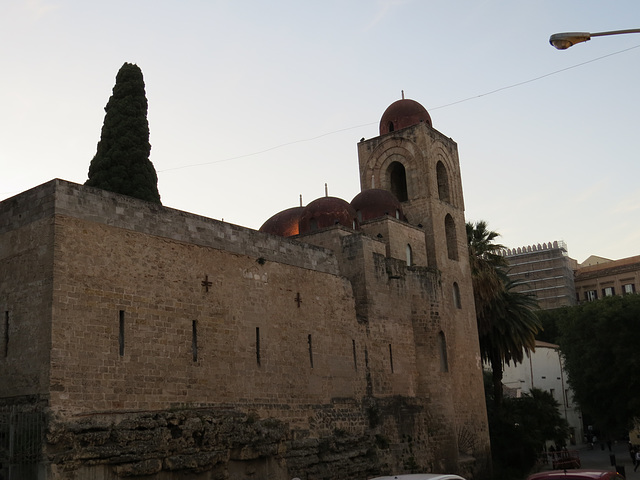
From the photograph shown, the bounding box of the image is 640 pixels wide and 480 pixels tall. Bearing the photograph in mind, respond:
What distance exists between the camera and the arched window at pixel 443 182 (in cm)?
2652

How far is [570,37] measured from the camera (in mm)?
9125

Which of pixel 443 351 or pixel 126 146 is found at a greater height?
pixel 126 146

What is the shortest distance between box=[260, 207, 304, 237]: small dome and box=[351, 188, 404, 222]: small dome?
2.06 m

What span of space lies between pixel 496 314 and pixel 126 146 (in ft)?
52.1

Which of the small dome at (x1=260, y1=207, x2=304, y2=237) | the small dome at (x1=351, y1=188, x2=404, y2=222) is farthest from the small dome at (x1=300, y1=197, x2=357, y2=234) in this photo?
the small dome at (x1=260, y1=207, x2=304, y2=237)

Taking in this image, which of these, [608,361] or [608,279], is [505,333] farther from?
Result: [608,279]

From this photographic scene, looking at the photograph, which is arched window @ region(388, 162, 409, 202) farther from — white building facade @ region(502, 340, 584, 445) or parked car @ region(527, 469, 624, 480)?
white building facade @ region(502, 340, 584, 445)

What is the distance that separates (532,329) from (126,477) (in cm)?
2115

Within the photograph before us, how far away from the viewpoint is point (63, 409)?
11727mm

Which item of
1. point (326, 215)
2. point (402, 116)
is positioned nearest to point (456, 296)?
point (326, 215)

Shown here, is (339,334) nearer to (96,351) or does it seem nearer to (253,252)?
(253,252)

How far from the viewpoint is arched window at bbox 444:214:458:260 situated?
2578 cm

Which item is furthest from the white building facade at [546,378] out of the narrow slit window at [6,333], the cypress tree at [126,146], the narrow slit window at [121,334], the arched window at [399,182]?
the narrow slit window at [6,333]

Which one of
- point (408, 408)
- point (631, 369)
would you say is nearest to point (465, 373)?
point (408, 408)
